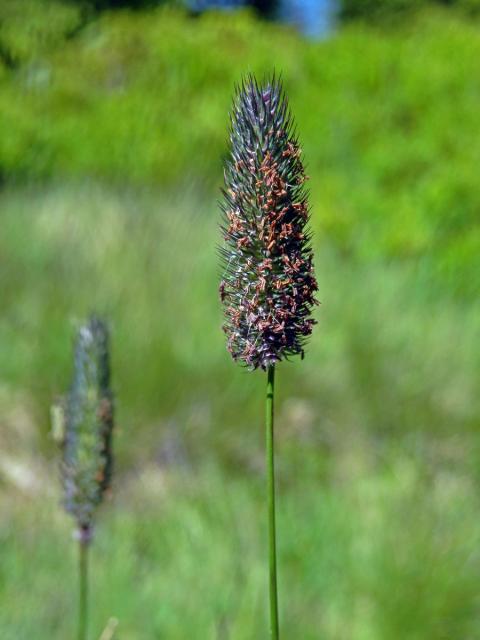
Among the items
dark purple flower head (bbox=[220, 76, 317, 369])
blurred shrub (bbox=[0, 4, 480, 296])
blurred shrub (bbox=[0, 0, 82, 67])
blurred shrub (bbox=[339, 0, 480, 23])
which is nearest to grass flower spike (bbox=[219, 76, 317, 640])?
dark purple flower head (bbox=[220, 76, 317, 369])

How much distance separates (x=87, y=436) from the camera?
2066 millimetres

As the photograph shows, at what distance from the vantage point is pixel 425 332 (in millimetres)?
6715

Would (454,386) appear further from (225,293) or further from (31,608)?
(225,293)

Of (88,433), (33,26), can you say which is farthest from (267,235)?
(33,26)

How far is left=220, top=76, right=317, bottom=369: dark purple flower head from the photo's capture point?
4.31 feet

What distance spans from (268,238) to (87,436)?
90 cm

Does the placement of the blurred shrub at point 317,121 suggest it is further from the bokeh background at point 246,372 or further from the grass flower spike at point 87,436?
the grass flower spike at point 87,436

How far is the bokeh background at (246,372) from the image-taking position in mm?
3938

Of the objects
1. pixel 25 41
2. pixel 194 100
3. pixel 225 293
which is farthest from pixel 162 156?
pixel 225 293

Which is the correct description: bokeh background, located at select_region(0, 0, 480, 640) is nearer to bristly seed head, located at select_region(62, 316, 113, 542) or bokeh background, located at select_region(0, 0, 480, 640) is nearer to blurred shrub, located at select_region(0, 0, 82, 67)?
bristly seed head, located at select_region(62, 316, 113, 542)

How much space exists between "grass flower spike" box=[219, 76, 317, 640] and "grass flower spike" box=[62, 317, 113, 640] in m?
0.76

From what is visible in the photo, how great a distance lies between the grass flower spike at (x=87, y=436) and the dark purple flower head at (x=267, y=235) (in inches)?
30.0

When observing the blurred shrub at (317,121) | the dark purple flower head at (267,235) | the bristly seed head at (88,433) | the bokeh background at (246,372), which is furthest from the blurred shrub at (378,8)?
the dark purple flower head at (267,235)

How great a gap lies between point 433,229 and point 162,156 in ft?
11.2
